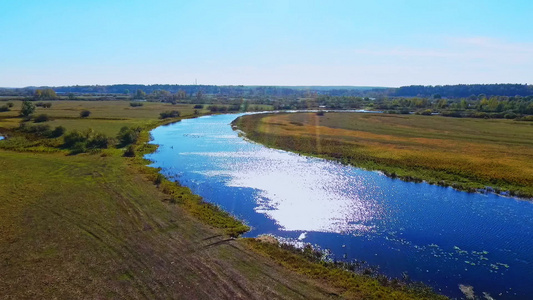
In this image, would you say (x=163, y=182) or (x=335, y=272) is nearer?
(x=335, y=272)

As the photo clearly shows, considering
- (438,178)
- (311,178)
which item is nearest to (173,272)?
(311,178)

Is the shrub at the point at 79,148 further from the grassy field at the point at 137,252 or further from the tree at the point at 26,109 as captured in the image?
the tree at the point at 26,109

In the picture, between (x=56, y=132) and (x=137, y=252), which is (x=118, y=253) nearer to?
(x=137, y=252)

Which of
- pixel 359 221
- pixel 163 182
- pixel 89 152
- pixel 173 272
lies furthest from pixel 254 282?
pixel 89 152

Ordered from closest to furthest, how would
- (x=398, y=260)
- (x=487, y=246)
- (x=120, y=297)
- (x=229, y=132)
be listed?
(x=120, y=297) < (x=398, y=260) < (x=487, y=246) < (x=229, y=132)

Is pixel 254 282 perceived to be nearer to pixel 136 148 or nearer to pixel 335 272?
pixel 335 272

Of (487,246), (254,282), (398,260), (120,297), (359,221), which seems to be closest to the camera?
(120,297)

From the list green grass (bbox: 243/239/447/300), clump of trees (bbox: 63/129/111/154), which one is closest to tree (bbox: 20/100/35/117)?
clump of trees (bbox: 63/129/111/154)

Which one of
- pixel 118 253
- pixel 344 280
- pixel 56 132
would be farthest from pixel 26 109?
pixel 344 280

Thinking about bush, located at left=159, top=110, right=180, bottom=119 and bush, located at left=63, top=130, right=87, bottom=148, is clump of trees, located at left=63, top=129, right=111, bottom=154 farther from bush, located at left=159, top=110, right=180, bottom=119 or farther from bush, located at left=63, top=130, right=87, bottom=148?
bush, located at left=159, top=110, right=180, bottom=119

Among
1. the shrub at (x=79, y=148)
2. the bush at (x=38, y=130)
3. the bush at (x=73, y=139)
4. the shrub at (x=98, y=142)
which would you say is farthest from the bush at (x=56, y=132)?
the shrub at (x=98, y=142)
